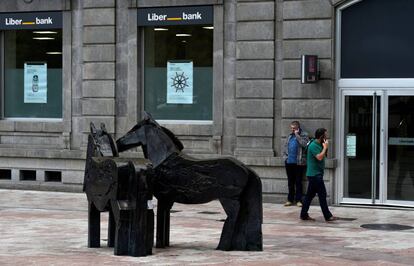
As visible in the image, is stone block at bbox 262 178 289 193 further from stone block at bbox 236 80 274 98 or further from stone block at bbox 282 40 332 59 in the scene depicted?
stone block at bbox 282 40 332 59

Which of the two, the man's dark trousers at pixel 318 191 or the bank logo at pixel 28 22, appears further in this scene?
the bank logo at pixel 28 22

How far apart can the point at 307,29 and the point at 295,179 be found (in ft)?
11.2

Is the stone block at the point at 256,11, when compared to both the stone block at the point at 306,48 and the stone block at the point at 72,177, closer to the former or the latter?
the stone block at the point at 306,48

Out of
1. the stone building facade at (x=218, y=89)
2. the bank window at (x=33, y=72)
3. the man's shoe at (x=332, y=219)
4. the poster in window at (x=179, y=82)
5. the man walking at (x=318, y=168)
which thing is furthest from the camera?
the bank window at (x=33, y=72)

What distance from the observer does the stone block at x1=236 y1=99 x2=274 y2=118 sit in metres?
20.5

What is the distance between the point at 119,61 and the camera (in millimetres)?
22281

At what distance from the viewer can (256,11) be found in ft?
67.6

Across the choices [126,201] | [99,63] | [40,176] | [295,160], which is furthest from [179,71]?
[126,201]

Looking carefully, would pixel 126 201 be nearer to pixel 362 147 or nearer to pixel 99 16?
pixel 362 147

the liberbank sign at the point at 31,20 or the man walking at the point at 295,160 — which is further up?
the liberbank sign at the point at 31,20

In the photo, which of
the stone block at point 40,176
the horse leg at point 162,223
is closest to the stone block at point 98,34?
the stone block at point 40,176

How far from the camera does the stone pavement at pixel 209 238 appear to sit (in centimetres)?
1226

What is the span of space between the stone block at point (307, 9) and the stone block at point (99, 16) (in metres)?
4.59

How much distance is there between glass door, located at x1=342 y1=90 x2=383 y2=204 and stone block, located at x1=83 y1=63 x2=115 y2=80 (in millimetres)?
6001
